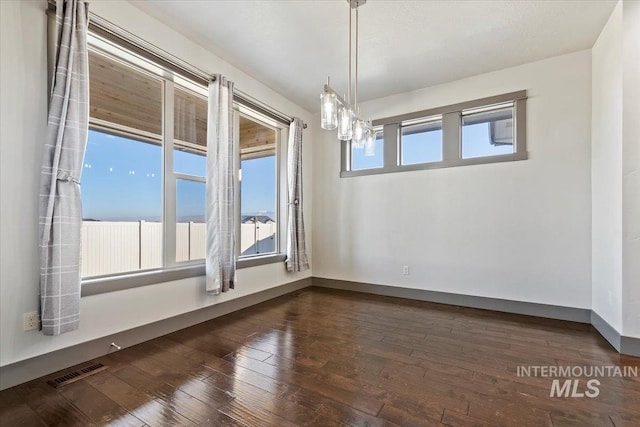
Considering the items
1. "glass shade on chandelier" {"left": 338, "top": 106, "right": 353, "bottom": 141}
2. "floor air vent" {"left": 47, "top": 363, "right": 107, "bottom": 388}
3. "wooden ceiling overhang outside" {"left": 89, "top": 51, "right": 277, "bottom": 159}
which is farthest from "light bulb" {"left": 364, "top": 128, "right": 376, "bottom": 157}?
"floor air vent" {"left": 47, "top": 363, "right": 107, "bottom": 388}

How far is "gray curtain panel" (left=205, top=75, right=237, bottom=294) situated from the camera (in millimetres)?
2957

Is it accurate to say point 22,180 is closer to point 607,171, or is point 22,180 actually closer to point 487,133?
point 487,133

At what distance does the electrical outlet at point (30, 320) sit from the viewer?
1820 mm

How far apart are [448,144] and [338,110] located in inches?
85.7

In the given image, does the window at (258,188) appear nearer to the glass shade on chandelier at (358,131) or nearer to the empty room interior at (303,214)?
the empty room interior at (303,214)

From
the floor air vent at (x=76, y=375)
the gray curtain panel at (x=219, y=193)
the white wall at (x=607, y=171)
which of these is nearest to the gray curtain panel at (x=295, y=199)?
the gray curtain panel at (x=219, y=193)

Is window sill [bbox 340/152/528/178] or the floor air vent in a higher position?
window sill [bbox 340/152/528/178]

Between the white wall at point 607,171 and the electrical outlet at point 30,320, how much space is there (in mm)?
4403

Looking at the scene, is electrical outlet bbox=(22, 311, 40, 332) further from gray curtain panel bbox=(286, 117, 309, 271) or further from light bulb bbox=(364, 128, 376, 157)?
light bulb bbox=(364, 128, 376, 157)

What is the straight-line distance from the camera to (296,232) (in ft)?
14.2

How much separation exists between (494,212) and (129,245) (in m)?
4.07

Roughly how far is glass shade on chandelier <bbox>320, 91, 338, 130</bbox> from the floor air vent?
98.8 inches

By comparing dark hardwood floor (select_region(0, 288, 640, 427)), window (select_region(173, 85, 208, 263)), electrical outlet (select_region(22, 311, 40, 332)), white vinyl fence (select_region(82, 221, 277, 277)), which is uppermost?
window (select_region(173, 85, 208, 263))

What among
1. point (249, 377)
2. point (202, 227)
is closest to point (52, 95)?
point (202, 227)
